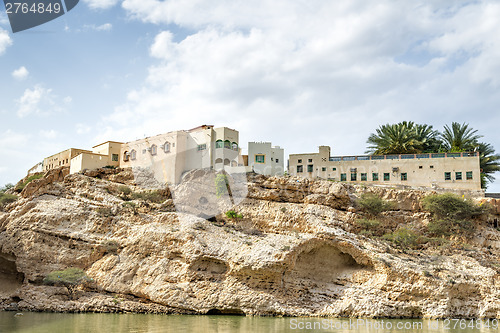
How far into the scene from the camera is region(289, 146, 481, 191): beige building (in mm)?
36188

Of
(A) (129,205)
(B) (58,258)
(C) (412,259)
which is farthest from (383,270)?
(B) (58,258)

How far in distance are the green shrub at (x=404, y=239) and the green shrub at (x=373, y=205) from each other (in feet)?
8.30

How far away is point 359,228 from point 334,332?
1371 centimetres

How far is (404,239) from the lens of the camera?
31094mm

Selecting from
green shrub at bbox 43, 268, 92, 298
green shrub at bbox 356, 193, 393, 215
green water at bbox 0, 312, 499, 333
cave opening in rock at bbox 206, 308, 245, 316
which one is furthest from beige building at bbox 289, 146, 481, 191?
green shrub at bbox 43, 268, 92, 298

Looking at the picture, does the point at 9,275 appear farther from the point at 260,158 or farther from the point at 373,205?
the point at 373,205

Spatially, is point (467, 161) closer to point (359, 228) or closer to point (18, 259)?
point (359, 228)

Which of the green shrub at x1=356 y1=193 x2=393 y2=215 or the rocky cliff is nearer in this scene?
the rocky cliff

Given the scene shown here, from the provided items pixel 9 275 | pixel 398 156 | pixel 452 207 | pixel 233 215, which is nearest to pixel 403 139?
pixel 398 156

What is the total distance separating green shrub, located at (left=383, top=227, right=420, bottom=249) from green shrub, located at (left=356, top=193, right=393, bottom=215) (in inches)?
99.6

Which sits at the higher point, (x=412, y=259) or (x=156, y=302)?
(x=412, y=259)

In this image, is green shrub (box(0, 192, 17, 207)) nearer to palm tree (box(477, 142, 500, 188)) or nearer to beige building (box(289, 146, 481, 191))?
beige building (box(289, 146, 481, 191))

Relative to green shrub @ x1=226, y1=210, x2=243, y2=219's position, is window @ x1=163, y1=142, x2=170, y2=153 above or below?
above

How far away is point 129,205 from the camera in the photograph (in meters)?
31.6
